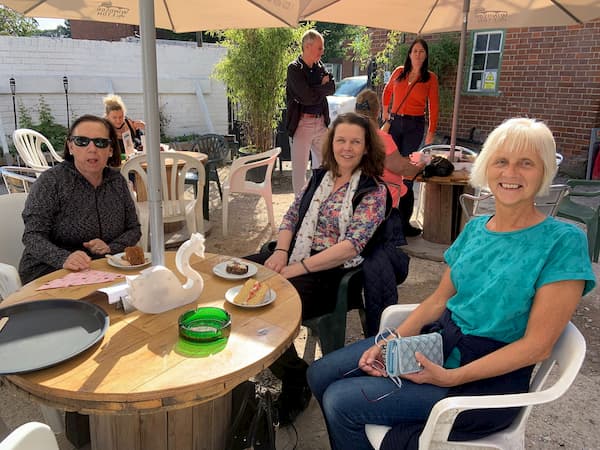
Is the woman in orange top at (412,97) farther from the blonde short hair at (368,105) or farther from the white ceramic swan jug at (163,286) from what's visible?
the white ceramic swan jug at (163,286)

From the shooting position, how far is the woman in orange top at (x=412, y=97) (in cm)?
516

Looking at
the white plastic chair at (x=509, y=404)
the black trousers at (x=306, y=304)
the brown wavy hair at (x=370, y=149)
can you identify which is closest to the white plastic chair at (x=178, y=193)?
the brown wavy hair at (x=370, y=149)

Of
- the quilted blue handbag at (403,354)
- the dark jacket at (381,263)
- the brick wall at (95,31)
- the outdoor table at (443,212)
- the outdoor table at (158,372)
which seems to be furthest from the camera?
the brick wall at (95,31)

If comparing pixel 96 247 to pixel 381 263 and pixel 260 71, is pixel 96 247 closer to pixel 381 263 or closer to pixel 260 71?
pixel 381 263

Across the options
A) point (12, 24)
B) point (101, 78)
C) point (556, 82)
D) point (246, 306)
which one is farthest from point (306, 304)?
point (12, 24)

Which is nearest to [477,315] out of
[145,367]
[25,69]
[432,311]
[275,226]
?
[432,311]

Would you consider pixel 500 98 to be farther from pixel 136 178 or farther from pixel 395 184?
pixel 136 178

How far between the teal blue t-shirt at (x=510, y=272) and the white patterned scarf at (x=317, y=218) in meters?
0.78

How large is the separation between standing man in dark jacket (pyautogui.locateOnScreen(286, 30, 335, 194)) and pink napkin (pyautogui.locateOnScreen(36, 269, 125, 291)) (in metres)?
3.67

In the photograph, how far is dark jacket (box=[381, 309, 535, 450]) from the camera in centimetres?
143

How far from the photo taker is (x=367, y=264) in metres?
2.36

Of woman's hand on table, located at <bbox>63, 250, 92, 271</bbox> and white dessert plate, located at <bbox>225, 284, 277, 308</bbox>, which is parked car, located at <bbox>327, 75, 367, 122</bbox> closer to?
woman's hand on table, located at <bbox>63, 250, 92, 271</bbox>

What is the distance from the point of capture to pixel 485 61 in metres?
8.34

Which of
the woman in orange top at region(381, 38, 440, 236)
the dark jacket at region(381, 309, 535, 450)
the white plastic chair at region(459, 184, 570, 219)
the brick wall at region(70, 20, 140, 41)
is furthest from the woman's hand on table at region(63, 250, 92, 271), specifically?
the brick wall at region(70, 20, 140, 41)
